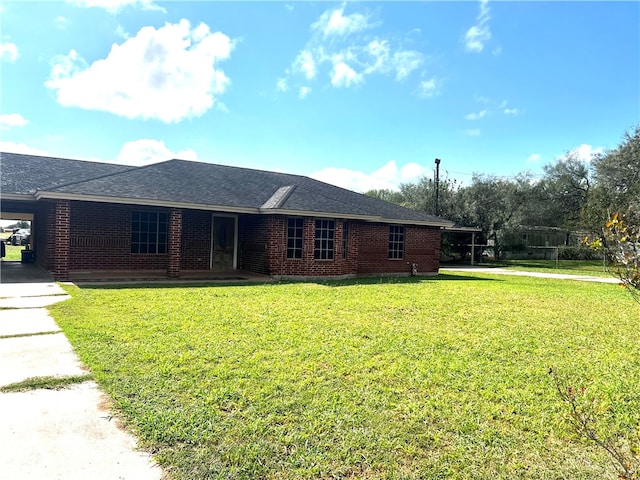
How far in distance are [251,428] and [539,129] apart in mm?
31959

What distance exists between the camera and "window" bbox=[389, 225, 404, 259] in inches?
657

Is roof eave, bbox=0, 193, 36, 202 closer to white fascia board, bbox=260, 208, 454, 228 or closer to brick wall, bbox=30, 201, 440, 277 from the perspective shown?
brick wall, bbox=30, 201, 440, 277

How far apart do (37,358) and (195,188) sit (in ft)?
32.6

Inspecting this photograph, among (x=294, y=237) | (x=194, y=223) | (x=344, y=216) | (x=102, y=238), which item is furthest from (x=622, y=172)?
(x=102, y=238)

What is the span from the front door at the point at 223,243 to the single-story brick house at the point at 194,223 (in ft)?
0.13

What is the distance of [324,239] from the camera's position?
14.2 m

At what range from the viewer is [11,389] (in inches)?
143

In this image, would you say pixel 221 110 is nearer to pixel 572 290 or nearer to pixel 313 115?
pixel 313 115

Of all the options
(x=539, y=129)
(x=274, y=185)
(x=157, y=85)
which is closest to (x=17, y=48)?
(x=157, y=85)

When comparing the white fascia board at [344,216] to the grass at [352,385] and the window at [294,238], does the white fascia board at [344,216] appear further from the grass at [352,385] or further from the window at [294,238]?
the grass at [352,385]

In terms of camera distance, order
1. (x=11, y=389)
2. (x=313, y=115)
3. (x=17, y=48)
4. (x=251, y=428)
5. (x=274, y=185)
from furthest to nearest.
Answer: (x=313, y=115) → (x=274, y=185) → (x=17, y=48) → (x=11, y=389) → (x=251, y=428)

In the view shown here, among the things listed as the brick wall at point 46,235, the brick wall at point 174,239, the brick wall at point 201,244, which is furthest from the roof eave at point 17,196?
the brick wall at point 174,239

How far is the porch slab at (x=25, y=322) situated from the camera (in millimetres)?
5715

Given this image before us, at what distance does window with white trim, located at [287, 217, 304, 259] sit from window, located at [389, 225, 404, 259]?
454 centimetres
